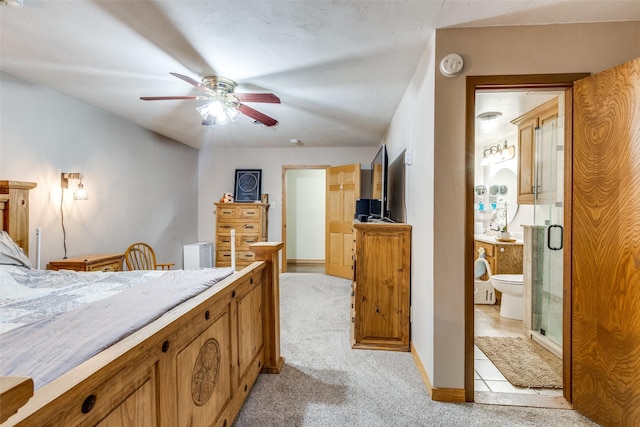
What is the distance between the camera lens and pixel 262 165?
5594 millimetres

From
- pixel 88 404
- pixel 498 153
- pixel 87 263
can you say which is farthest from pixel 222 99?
pixel 498 153

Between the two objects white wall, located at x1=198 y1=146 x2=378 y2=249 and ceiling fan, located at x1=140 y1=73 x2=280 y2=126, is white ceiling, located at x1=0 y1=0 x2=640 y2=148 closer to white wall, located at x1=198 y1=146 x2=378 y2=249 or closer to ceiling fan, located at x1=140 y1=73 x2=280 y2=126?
ceiling fan, located at x1=140 y1=73 x2=280 y2=126

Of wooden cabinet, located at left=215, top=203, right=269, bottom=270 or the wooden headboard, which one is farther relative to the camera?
wooden cabinet, located at left=215, top=203, right=269, bottom=270

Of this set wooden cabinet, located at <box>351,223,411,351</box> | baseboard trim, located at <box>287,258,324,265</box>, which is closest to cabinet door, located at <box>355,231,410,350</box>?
wooden cabinet, located at <box>351,223,411,351</box>

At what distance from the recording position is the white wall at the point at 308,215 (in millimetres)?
6816

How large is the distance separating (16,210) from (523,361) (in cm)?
419

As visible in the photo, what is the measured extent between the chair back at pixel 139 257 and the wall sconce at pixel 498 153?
15.3 feet

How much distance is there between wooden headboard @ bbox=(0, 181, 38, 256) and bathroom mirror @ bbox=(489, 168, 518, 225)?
5.11m

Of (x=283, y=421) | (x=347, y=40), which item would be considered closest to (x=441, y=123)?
(x=347, y=40)

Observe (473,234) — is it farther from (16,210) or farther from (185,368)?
(16,210)

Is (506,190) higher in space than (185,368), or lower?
higher

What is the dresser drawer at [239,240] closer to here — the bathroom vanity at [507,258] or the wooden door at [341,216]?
the wooden door at [341,216]

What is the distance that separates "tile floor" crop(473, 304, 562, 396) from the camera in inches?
76.9

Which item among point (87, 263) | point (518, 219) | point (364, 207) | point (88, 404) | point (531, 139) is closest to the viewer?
point (88, 404)
